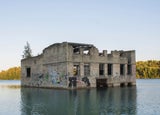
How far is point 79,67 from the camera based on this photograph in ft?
158

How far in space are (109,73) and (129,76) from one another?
5069mm

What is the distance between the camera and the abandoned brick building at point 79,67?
4654 cm

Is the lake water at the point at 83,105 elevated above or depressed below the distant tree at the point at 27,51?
below

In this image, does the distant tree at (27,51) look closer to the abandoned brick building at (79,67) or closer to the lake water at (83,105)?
the abandoned brick building at (79,67)

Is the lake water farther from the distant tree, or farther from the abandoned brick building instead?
the distant tree

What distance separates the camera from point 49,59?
51.2 meters

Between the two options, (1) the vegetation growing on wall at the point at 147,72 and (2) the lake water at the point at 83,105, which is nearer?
(2) the lake water at the point at 83,105

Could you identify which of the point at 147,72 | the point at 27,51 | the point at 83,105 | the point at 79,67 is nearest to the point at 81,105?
the point at 83,105

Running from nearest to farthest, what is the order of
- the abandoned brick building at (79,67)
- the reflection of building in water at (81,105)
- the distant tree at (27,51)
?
the reflection of building in water at (81,105) → the abandoned brick building at (79,67) → the distant tree at (27,51)

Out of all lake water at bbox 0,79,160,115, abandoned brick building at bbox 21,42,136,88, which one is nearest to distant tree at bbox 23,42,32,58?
abandoned brick building at bbox 21,42,136,88

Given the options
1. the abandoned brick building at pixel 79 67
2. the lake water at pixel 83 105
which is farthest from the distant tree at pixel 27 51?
the lake water at pixel 83 105

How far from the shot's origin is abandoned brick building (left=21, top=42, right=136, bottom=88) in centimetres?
4654

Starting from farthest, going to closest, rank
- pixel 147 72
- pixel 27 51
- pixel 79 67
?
Result: pixel 147 72, pixel 27 51, pixel 79 67

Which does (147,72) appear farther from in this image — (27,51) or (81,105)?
(81,105)
